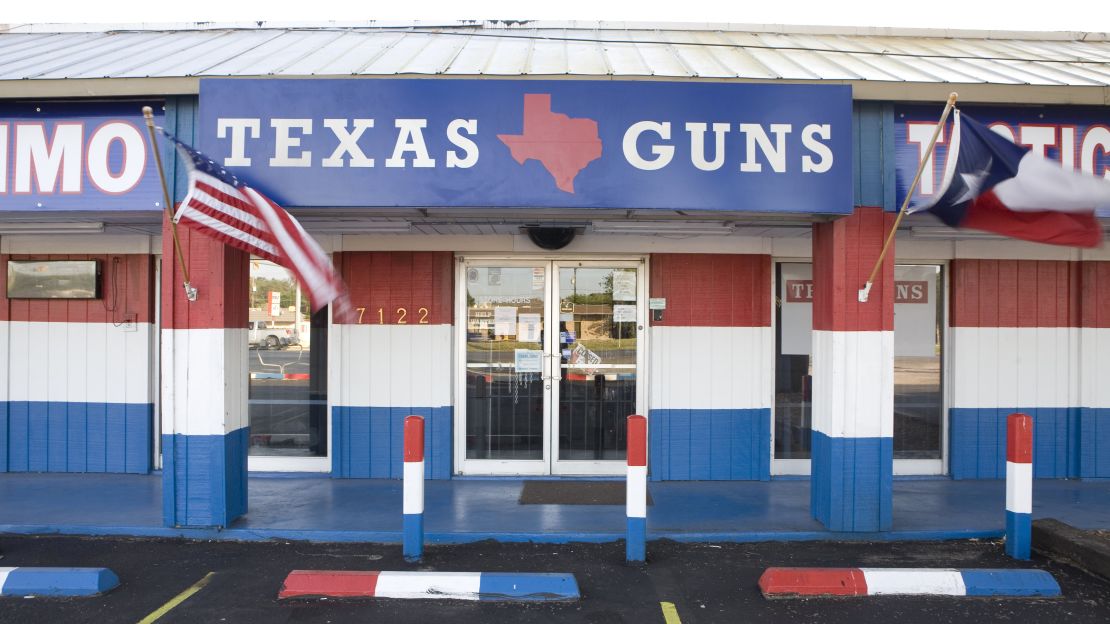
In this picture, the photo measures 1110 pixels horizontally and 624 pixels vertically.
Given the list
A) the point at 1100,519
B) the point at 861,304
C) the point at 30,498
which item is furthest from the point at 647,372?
the point at 30,498

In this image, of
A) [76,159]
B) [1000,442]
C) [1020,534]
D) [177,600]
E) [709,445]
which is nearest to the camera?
[177,600]

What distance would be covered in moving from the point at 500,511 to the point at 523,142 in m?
3.35

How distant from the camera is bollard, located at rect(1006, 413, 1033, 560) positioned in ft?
17.8

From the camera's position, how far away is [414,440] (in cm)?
541

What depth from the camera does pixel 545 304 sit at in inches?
325

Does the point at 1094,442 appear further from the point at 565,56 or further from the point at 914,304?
the point at 565,56

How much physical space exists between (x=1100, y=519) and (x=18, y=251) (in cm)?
1143

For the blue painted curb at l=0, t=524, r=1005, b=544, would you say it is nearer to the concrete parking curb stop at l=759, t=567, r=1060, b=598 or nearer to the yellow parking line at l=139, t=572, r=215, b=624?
the yellow parking line at l=139, t=572, r=215, b=624

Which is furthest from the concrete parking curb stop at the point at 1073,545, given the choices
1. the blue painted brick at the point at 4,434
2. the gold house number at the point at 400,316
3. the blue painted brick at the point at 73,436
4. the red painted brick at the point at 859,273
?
the blue painted brick at the point at 4,434

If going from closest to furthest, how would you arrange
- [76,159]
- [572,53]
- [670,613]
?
[670,613] < [76,159] < [572,53]

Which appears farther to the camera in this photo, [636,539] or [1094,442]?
[1094,442]

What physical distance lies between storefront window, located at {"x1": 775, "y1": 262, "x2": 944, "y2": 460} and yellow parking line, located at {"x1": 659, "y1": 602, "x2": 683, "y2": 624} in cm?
390

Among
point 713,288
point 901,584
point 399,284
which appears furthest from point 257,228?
point 901,584

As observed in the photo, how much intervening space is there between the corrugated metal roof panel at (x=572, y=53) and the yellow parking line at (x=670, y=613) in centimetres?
402
